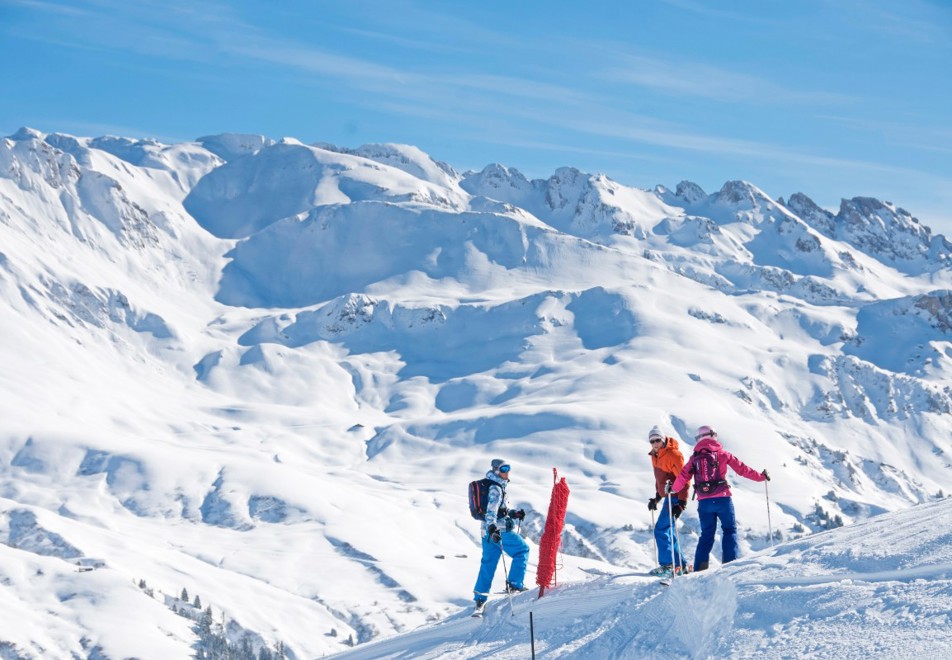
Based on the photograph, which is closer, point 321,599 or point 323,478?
point 321,599

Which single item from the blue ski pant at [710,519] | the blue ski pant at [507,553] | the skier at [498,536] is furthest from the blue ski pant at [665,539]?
the blue ski pant at [507,553]

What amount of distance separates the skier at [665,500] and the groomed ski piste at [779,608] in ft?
2.10

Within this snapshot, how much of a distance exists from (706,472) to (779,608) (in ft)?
15.0

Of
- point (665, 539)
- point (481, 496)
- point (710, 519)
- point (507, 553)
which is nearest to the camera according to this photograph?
point (665, 539)

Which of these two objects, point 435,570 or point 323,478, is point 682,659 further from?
point 323,478

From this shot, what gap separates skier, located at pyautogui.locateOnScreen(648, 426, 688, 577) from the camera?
17.9m

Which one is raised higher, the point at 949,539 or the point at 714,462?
the point at 714,462

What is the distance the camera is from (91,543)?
145 meters

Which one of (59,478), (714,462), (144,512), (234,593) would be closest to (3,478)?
(59,478)

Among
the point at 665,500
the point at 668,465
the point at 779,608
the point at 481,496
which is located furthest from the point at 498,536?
the point at 779,608

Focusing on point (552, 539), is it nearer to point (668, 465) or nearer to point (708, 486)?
point (668, 465)

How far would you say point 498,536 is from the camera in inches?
754

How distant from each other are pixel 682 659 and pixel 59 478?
184 meters

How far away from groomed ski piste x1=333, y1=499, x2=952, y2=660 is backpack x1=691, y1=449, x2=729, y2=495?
1.31 meters
